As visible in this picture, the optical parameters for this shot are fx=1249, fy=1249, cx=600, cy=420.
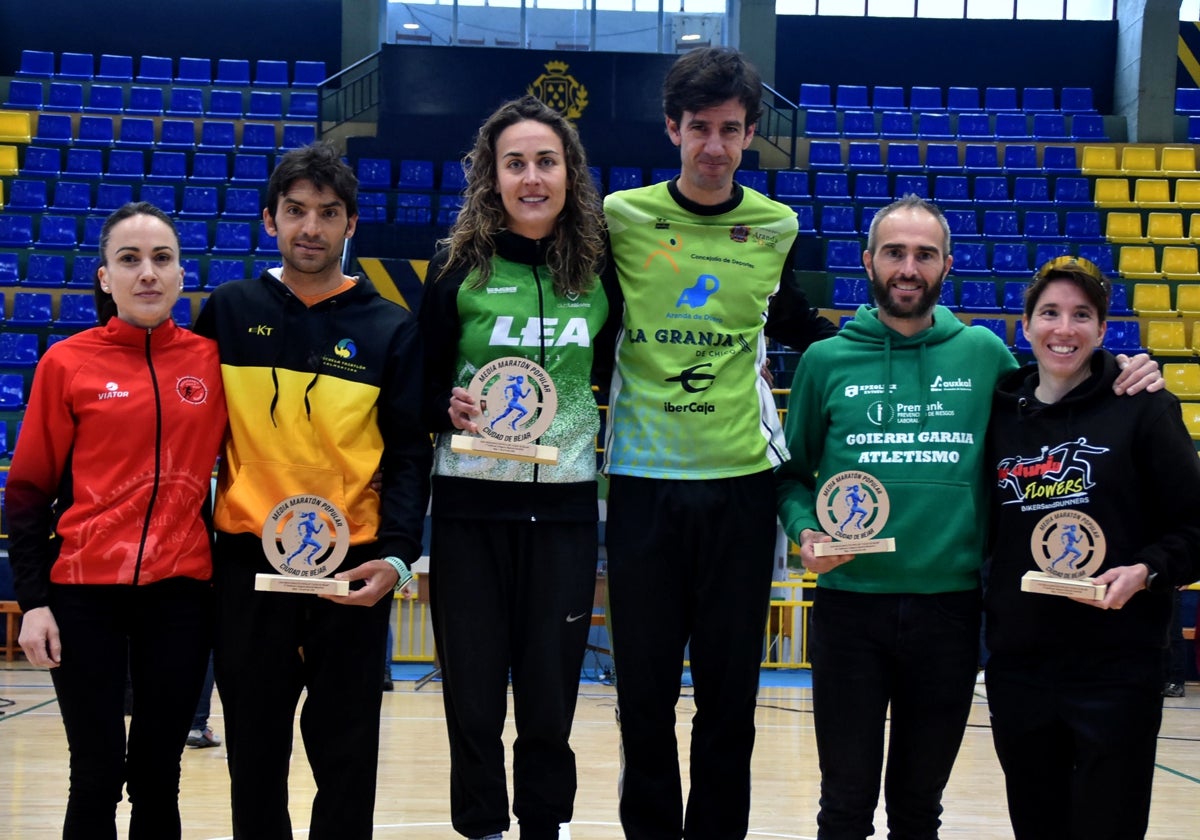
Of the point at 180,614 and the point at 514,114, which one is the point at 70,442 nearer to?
the point at 180,614

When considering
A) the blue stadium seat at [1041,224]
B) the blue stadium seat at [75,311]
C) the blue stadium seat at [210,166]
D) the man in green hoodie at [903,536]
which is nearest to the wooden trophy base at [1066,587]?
the man in green hoodie at [903,536]

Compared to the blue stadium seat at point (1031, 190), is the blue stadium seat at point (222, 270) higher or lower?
lower

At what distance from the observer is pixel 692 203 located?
3123 millimetres

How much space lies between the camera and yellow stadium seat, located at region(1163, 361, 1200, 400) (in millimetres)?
11039

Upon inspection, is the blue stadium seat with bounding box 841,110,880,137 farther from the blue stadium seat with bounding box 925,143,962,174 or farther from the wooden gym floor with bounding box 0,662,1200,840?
the wooden gym floor with bounding box 0,662,1200,840

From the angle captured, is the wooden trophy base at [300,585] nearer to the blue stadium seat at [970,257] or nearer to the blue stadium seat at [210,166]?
the blue stadium seat at [970,257]

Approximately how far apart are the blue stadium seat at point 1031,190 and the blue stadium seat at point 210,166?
8.46 meters

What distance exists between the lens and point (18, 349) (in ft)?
34.3

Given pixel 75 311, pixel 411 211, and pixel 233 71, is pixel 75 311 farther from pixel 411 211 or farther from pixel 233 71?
pixel 233 71

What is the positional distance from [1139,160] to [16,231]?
1195 centimetres

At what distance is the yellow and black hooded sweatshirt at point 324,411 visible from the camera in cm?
286

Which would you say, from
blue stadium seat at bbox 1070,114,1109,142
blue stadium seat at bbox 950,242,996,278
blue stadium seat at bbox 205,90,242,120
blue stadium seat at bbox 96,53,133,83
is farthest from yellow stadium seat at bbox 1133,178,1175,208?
blue stadium seat at bbox 96,53,133,83

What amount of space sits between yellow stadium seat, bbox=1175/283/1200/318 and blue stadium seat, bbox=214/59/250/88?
1066 centimetres

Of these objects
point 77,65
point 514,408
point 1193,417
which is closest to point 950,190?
point 1193,417
